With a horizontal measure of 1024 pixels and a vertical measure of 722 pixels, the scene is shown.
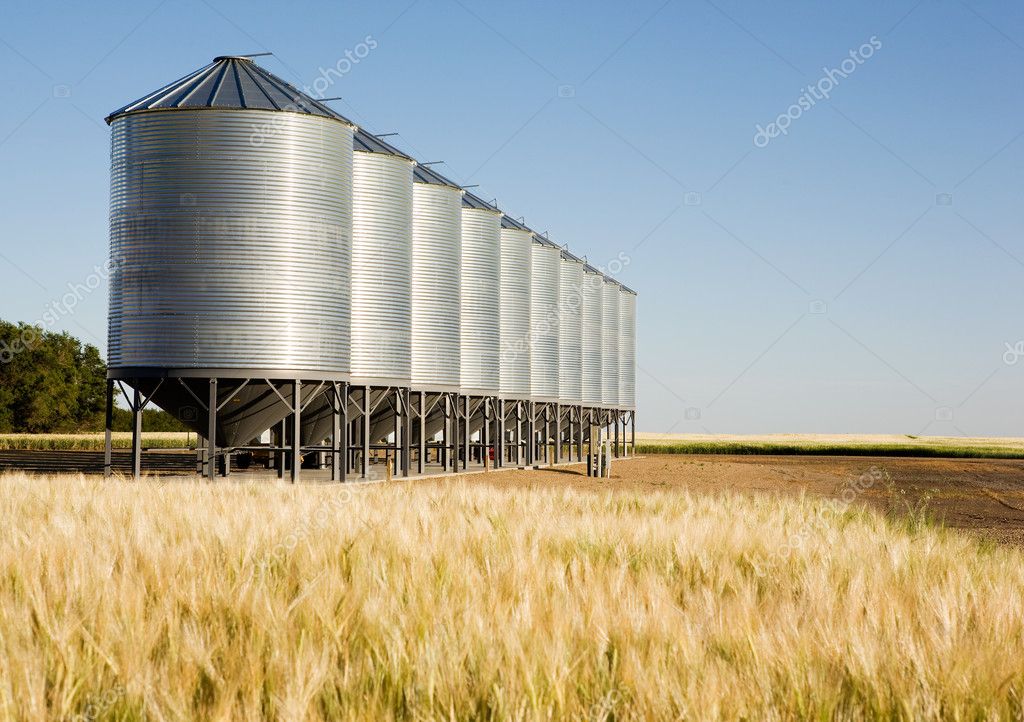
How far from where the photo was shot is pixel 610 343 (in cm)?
6372

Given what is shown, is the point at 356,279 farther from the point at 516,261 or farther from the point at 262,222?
the point at 516,261

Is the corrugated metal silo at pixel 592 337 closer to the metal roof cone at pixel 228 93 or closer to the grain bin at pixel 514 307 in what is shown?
the grain bin at pixel 514 307

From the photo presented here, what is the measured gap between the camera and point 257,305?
24.9m

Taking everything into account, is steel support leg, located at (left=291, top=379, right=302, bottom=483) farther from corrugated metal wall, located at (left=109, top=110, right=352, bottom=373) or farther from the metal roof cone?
the metal roof cone

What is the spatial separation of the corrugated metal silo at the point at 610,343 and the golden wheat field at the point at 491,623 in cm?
5283

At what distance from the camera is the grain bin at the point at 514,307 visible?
45031 millimetres

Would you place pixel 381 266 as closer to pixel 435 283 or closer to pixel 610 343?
pixel 435 283

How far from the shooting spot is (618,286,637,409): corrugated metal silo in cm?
6600

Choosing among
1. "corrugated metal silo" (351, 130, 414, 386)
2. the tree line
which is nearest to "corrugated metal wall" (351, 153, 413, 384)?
"corrugated metal silo" (351, 130, 414, 386)

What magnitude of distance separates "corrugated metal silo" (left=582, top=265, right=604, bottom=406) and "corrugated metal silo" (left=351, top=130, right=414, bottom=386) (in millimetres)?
27115

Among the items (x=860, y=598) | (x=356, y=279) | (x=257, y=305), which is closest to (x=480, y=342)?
(x=356, y=279)

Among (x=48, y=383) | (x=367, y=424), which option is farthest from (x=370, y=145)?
(x=48, y=383)

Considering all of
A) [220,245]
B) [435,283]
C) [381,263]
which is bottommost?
[220,245]

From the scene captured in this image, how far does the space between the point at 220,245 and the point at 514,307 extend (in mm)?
21899
